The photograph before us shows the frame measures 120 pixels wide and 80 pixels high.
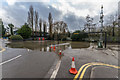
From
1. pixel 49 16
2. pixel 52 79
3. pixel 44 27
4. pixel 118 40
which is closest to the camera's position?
pixel 52 79

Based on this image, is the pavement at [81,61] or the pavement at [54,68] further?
the pavement at [81,61]

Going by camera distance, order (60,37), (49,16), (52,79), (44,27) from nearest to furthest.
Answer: (52,79) → (60,37) → (49,16) → (44,27)

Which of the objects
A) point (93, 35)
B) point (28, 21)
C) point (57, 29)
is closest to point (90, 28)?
point (93, 35)

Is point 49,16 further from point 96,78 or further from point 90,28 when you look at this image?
point 96,78

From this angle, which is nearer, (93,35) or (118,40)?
(118,40)

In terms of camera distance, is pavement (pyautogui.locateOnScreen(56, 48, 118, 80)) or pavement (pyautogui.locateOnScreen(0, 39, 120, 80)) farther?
pavement (pyautogui.locateOnScreen(56, 48, 118, 80))

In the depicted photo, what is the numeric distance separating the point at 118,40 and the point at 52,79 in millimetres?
26888

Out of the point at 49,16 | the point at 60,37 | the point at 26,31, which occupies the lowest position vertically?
the point at 60,37

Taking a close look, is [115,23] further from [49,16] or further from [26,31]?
[26,31]

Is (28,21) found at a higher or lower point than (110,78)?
higher

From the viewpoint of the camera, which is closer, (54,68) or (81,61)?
(54,68)

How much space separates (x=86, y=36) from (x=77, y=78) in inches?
983

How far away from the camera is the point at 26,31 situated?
88.2 feet

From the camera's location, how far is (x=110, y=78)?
276 cm
